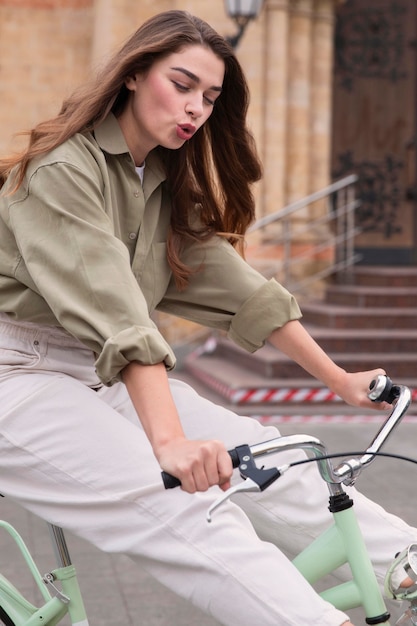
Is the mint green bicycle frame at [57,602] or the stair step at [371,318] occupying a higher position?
the mint green bicycle frame at [57,602]

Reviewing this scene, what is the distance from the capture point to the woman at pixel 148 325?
1.90 metres

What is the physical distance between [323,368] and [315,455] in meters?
0.43

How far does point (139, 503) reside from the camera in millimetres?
1970

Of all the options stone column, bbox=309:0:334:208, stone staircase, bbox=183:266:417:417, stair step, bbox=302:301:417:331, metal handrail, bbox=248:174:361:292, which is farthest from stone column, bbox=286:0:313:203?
stair step, bbox=302:301:417:331

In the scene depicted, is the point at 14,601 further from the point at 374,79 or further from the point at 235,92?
the point at 374,79

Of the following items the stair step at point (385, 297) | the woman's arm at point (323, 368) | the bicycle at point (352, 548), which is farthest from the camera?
the stair step at point (385, 297)

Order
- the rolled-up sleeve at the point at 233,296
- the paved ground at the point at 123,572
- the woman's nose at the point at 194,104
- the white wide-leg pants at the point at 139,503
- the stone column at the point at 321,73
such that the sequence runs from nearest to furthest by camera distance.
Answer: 1. the white wide-leg pants at the point at 139,503
2. the woman's nose at the point at 194,104
3. the rolled-up sleeve at the point at 233,296
4. the paved ground at the point at 123,572
5. the stone column at the point at 321,73

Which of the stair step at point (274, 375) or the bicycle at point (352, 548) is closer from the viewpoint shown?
the bicycle at point (352, 548)

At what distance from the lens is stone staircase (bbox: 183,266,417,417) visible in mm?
9359

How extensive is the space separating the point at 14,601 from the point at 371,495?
392 cm

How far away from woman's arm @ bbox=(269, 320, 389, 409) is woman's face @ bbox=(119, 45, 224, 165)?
55 centimetres

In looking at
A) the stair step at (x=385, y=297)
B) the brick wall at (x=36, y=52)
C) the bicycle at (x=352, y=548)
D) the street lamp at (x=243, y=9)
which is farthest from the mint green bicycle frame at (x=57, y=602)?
the brick wall at (x=36, y=52)

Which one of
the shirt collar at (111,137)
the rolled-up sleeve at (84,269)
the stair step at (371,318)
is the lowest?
the stair step at (371,318)

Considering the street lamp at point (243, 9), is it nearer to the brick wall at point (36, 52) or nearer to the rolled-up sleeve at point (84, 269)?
the brick wall at point (36, 52)
